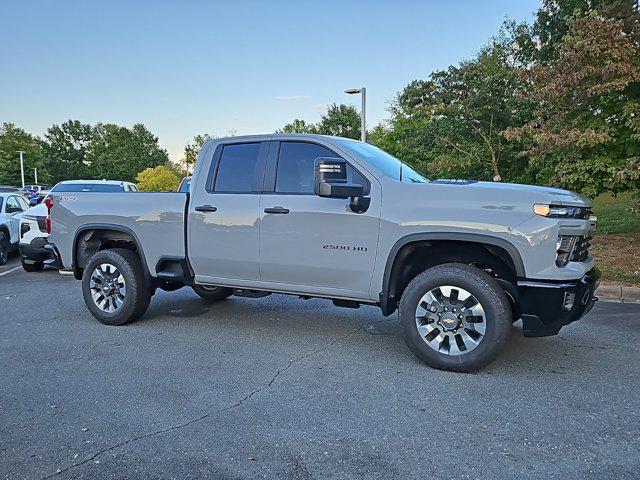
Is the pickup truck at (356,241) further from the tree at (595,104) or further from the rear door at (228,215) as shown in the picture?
the tree at (595,104)

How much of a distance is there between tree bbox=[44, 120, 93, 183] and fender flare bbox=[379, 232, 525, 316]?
84032 millimetres

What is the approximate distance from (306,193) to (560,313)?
7.93ft

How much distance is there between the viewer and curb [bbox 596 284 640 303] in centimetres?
719

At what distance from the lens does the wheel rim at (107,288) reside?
19.0 ft

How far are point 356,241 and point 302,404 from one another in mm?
1539

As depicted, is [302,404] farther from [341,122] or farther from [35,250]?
[341,122]

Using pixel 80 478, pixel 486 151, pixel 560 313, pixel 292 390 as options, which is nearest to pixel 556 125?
pixel 486 151

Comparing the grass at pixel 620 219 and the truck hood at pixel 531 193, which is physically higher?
the truck hood at pixel 531 193

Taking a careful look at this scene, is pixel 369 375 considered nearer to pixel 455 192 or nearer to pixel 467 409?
pixel 467 409

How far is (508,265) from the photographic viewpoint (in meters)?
4.23

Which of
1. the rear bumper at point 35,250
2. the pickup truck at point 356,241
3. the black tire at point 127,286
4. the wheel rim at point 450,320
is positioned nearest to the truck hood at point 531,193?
the pickup truck at point 356,241

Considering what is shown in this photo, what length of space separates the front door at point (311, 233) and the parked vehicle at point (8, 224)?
27.6 feet

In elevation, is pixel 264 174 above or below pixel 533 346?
above

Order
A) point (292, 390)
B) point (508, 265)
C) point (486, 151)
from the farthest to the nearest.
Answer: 1. point (486, 151)
2. point (508, 265)
3. point (292, 390)
